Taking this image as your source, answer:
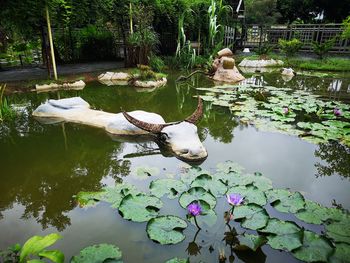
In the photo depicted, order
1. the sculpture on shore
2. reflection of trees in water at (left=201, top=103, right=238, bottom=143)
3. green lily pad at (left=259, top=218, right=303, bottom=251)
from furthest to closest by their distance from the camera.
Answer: reflection of trees in water at (left=201, top=103, right=238, bottom=143), the sculpture on shore, green lily pad at (left=259, top=218, right=303, bottom=251)

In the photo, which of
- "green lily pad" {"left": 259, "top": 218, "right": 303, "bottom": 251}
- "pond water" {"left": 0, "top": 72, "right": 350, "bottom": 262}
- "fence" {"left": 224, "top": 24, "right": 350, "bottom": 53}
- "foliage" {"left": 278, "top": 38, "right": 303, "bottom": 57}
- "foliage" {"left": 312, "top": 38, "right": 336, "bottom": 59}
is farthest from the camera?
"fence" {"left": 224, "top": 24, "right": 350, "bottom": 53}

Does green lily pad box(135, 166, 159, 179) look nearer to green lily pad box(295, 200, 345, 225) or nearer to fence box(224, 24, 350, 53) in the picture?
green lily pad box(295, 200, 345, 225)

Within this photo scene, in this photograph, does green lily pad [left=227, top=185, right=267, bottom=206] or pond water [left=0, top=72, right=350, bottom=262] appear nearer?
pond water [left=0, top=72, right=350, bottom=262]

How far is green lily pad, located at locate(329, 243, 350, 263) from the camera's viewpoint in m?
1.74

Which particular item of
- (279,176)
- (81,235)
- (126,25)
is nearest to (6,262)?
(81,235)

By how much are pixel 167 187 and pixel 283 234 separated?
1104 millimetres

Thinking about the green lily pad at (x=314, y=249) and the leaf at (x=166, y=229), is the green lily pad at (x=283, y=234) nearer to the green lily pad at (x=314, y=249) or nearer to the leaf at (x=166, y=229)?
the green lily pad at (x=314, y=249)

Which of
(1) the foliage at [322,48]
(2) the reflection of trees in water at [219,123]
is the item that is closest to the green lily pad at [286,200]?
(2) the reflection of trees in water at [219,123]

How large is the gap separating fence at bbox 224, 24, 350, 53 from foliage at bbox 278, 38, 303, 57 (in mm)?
1280

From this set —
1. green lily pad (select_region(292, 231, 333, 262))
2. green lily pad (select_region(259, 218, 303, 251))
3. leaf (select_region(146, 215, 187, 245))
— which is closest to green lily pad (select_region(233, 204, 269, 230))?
green lily pad (select_region(259, 218, 303, 251))

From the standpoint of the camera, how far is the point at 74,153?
3545 millimetres

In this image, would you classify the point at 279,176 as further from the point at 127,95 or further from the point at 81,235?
the point at 127,95

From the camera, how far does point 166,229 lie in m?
2.04

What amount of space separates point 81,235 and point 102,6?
8.19 m
